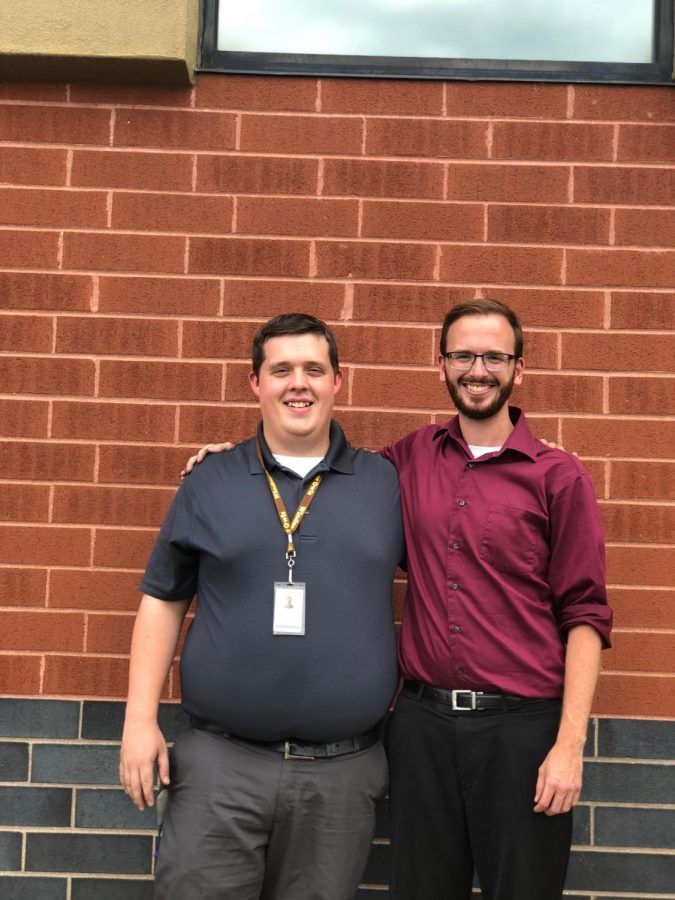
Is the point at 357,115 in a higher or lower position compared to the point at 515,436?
higher

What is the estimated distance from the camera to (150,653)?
2.73 meters

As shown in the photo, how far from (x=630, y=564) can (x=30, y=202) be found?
7.89 ft

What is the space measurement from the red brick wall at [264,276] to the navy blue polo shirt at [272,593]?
558 millimetres

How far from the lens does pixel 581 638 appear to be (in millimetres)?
2574

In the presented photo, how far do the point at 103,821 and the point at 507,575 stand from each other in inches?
66.8

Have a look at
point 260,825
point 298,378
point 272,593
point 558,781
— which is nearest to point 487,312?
point 298,378

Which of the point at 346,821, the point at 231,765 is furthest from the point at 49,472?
the point at 346,821

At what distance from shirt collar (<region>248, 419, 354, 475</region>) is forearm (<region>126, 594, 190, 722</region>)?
46 cm

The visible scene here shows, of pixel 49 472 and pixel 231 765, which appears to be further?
pixel 49 472

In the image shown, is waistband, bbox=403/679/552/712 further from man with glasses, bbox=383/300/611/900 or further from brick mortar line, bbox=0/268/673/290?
brick mortar line, bbox=0/268/673/290

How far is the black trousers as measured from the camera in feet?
8.32

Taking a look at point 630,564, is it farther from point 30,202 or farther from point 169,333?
point 30,202

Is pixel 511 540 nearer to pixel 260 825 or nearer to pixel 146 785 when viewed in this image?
pixel 260 825

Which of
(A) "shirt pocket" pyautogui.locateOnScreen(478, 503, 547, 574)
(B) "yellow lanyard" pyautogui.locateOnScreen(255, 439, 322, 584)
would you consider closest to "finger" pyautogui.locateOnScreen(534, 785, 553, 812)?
(A) "shirt pocket" pyautogui.locateOnScreen(478, 503, 547, 574)
